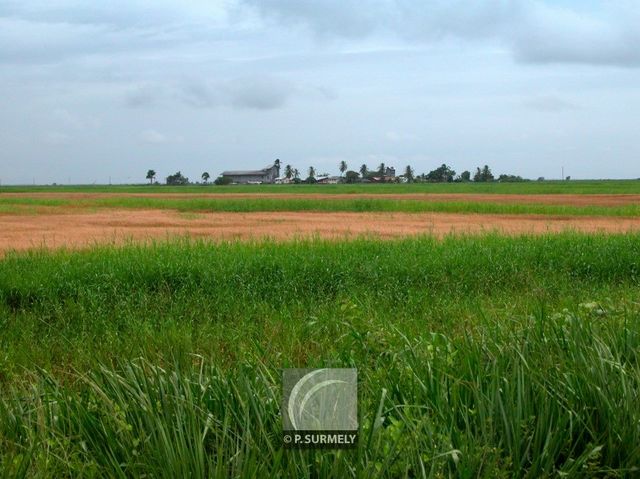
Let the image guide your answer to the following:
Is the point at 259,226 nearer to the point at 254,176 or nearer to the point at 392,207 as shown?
the point at 392,207

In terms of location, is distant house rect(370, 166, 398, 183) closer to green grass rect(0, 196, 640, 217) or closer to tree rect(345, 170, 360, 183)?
tree rect(345, 170, 360, 183)

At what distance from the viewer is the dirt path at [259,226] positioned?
19.2m

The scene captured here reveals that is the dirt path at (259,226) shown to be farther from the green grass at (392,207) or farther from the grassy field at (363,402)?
the grassy field at (363,402)

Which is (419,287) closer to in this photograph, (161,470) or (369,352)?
(369,352)

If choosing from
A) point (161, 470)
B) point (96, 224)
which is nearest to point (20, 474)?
point (161, 470)

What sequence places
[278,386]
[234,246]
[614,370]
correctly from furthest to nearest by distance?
[234,246]
[614,370]
[278,386]

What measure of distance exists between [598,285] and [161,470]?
839 centimetres

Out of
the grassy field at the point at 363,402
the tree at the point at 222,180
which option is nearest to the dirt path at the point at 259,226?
the grassy field at the point at 363,402

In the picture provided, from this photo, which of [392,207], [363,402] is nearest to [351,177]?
[392,207]

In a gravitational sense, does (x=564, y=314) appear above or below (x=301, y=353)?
above

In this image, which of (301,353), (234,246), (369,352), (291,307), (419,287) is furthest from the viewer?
(234,246)

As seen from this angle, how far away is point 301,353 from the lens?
636cm

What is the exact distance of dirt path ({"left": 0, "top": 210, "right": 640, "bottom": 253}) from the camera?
1923 cm

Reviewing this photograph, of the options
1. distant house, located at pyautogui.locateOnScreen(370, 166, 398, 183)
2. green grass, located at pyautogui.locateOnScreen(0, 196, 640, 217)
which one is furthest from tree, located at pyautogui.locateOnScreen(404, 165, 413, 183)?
green grass, located at pyautogui.locateOnScreen(0, 196, 640, 217)
